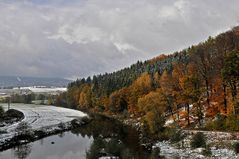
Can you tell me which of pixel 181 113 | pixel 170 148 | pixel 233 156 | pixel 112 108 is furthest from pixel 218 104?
pixel 112 108

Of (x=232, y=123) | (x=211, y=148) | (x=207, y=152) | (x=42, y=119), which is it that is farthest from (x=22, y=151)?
(x=42, y=119)

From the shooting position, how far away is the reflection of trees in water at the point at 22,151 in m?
51.6

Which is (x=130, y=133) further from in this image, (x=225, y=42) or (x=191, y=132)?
(x=225, y=42)

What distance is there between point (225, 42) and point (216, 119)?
14.5 metres

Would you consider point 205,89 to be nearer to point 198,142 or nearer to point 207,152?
point 198,142

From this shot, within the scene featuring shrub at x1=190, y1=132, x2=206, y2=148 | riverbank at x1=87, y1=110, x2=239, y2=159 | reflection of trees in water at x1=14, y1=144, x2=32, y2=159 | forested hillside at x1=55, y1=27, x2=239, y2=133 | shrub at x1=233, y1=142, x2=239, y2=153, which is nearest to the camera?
shrub at x1=233, y1=142, x2=239, y2=153

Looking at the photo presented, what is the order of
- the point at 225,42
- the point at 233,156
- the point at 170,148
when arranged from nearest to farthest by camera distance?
the point at 233,156, the point at 170,148, the point at 225,42

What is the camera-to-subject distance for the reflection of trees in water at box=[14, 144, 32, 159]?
169 ft

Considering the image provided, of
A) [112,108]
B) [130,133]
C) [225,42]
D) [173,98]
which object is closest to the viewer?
[225,42]

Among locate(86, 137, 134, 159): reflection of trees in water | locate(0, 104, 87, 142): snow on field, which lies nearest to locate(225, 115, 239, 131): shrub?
locate(86, 137, 134, 159): reflection of trees in water

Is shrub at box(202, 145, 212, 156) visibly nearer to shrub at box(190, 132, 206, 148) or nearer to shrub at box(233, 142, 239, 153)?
shrub at box(190, 132, 206, 148)

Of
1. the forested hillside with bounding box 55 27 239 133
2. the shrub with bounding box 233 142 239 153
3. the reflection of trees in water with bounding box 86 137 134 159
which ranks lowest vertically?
the reflection of trees in water with bounding box 86 137 134 159

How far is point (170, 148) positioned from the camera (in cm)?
5172

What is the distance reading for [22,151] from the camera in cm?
5562
